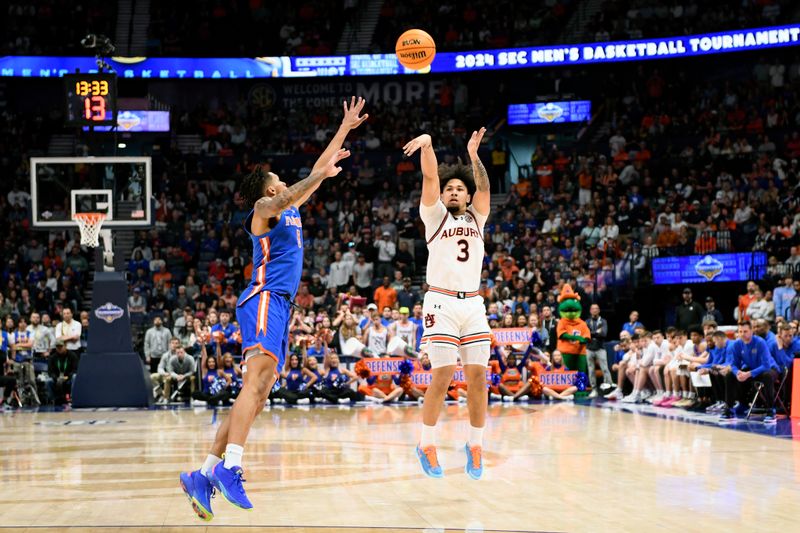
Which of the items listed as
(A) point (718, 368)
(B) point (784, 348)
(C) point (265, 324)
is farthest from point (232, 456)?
(B) point (784, 348)

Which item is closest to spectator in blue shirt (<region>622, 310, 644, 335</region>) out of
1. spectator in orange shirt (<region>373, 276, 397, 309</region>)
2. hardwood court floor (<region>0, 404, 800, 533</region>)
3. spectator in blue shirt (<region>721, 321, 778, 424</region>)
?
spectator in blue shirt (<region>721, 321, 778, 424</region>)

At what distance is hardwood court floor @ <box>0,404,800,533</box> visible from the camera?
6.47 m

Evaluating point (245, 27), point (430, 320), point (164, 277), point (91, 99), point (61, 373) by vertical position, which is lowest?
point (61, 373)

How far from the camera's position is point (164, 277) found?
24.8 meters

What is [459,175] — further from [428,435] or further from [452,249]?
[428,435]

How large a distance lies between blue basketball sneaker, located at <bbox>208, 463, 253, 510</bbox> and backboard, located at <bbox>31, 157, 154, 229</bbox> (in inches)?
459

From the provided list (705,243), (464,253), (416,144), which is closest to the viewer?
(416,144)

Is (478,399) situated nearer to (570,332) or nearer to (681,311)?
(570,332)

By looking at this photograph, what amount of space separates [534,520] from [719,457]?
3.97 meters

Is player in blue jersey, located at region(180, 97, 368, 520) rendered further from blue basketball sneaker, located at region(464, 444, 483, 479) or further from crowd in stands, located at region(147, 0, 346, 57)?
crowd in stands, located at region(147, 0, 346, 57)

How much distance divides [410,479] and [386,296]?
13.8 m

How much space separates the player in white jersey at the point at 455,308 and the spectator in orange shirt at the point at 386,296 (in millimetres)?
14291

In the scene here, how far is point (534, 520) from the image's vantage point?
641cm

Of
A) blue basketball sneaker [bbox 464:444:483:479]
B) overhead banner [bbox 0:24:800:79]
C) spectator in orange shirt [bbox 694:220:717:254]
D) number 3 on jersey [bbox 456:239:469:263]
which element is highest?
overhead banner [bbox 0:24:800:79]
